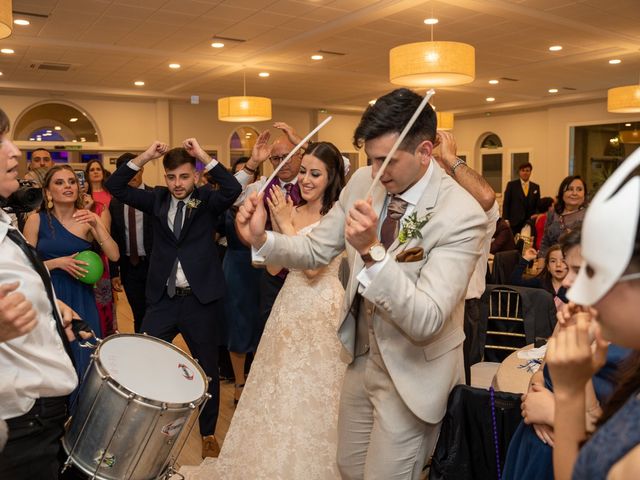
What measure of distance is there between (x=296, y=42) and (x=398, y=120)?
22.3ft

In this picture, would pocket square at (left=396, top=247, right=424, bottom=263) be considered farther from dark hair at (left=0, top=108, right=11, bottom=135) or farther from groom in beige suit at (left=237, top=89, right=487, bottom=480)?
dark hair at (left=0, top=108, right=11, bottom=135)

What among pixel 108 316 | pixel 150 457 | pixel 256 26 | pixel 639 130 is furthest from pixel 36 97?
pixel 639 130

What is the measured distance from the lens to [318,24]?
7.48 metres

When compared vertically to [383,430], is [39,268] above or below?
above

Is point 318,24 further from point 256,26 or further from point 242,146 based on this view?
point 242,146

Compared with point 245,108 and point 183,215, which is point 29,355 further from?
point 245,108

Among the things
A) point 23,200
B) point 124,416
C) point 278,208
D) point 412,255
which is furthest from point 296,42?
point 124,416

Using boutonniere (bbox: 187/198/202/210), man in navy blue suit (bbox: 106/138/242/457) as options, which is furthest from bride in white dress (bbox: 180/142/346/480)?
boutonniere (bbox: 187/198/202/210)

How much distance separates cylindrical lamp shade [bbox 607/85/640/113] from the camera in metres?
8.70

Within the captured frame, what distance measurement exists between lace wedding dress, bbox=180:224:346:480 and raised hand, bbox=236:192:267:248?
2.87 ft

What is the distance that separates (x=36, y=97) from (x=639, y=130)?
12733 mm

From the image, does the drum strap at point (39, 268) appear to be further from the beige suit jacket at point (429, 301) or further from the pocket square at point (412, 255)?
the pocket square at point (412, 255)

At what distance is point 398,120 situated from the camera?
6.49 ft

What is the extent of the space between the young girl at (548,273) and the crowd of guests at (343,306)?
0.05 feet
